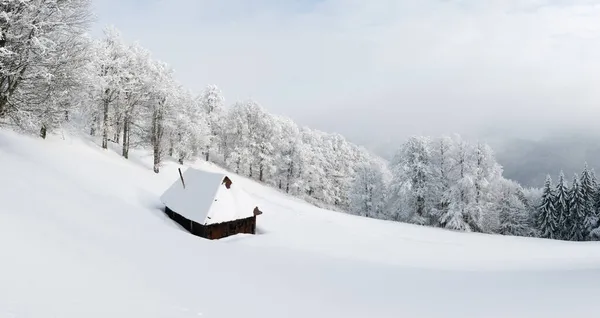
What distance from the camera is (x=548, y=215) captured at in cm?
4441

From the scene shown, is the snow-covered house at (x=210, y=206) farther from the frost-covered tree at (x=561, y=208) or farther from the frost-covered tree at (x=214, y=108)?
the frost-covered tree at (x=561, y=208)

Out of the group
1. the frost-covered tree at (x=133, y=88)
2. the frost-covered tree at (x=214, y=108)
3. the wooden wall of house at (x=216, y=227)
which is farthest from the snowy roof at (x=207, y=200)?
the frost-covered tree at (x=214, y=108)

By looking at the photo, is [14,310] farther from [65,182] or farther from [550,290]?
[65,182]

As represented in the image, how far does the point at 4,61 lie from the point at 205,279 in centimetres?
1598

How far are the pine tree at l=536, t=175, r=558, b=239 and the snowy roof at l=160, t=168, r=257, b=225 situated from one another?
40607 mm

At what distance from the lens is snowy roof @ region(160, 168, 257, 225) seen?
22.9 m

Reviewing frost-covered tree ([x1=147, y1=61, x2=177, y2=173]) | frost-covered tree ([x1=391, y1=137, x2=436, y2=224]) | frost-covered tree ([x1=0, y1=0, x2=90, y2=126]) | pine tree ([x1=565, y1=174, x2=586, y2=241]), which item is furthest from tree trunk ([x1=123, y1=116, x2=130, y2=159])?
pine tree ([x1=565, y1=174, x2=586, y2=241])

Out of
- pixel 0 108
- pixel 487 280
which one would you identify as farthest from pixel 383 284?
pixel 0 108

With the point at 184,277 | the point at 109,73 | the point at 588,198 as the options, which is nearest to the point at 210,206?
the point at 184,277

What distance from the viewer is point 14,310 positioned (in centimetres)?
553

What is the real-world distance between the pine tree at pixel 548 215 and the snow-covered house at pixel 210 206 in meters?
40.3

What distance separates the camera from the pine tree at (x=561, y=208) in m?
43.0

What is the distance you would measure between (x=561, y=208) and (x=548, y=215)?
170 cm

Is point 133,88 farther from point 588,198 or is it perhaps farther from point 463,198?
point 588,198
